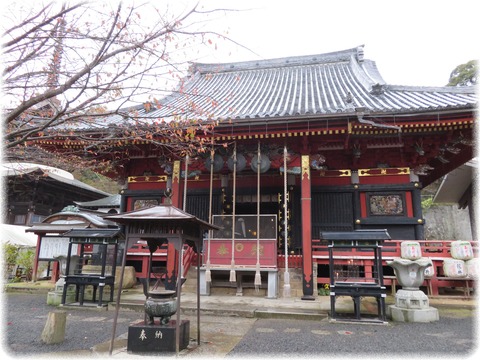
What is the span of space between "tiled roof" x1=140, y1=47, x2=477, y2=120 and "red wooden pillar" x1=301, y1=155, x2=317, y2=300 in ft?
5.41

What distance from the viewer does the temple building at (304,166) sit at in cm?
868

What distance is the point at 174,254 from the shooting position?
380 inches

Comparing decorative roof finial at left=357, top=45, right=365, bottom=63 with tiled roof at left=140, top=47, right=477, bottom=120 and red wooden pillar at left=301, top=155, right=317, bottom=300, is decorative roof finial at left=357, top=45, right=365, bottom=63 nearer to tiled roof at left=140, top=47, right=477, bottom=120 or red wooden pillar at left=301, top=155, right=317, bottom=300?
tiled roof at left=140, top=47, right=477, bottom=120

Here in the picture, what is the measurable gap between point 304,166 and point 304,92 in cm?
508

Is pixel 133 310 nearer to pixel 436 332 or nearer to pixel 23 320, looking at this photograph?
pixel 23 320

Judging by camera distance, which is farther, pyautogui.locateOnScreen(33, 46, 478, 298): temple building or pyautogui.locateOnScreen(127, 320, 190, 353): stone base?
pyautogui.locateOnScreen(33, 46, 478, 298): temple building

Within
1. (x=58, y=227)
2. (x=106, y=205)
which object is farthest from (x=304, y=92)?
(x=106, y=205)

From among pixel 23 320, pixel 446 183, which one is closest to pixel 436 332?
pixel 23 320

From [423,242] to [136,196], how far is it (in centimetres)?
938

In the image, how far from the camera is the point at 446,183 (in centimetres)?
1634

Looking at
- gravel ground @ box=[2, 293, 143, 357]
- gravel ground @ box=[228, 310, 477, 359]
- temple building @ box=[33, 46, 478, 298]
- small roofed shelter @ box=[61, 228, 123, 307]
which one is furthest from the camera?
temple building @ box=[33, 46, 478, 298]

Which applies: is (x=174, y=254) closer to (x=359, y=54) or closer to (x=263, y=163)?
(x=263, y=163)

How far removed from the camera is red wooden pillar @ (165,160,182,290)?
30.6 ft

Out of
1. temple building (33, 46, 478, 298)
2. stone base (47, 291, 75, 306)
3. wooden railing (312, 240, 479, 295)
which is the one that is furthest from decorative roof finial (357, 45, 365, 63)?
stone base (47, 291, 75, 306)
